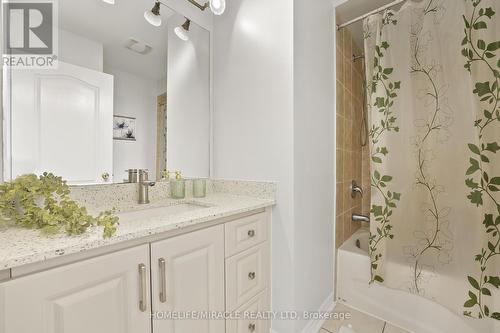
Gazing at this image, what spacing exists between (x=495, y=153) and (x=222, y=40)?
1.76 metres

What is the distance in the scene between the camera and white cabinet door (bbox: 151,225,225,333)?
76 centimetres

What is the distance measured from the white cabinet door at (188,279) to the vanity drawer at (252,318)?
0.30 ft

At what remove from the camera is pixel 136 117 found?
49.4 inches

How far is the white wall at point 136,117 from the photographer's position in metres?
1.17

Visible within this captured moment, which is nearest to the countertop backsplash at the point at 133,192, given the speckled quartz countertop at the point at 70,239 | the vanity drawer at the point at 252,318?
the speckled quartz countertop at the point at 70,239

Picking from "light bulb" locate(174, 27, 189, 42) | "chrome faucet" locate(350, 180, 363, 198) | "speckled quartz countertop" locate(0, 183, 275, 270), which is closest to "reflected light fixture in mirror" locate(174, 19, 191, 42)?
"light bulb" locate(174, 27, 189, 42)

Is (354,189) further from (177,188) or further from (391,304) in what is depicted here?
(177,188)

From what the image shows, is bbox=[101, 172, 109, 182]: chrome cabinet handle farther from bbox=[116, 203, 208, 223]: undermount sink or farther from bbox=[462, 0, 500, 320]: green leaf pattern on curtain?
bbox=[462, 0, 500, 320]: green leaf pattern on curtain

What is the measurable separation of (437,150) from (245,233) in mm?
1244

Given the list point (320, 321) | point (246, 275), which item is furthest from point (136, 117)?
point (320, 321)

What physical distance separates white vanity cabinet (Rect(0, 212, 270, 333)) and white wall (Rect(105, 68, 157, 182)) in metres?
0.62

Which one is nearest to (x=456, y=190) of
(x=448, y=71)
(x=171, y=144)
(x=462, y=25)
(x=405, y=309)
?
(x=448, y=71)

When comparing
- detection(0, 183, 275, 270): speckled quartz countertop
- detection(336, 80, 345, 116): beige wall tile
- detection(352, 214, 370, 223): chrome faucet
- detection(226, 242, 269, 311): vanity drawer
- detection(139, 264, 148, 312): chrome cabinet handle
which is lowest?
detection(226, 242, 269, 311): vanity drawer

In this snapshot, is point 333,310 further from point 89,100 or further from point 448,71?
point 89,100
